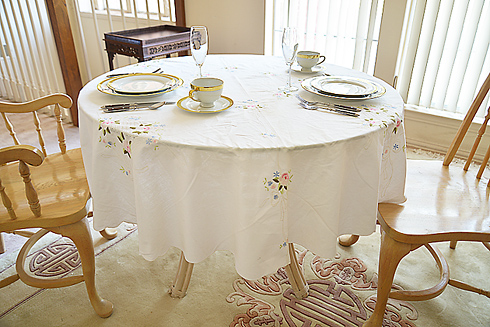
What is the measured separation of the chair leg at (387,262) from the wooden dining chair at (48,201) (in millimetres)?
1014

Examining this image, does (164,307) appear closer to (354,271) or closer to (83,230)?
(83,230)

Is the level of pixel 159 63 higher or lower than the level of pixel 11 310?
higher

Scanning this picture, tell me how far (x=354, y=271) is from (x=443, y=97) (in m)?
1.59

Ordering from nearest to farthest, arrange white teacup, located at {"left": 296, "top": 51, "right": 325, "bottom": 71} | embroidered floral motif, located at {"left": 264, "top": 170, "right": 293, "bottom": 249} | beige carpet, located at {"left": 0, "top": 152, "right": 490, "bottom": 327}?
embroidered floral motif, located at {"left": 264, "top": 170, "right": 293, "bottom": 249}
beige carpet, located at {"left": 0, "top": 152, "right": 490, "bottom": 327}
white teacup, located at {"left": 296, "top": 51, "right": 325, "bottom": 71}

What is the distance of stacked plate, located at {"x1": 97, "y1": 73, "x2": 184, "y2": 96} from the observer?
1313mm

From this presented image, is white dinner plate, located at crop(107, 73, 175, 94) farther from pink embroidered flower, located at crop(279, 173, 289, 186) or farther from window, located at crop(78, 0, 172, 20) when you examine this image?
window, located at crop(78, 0, 172, 20)

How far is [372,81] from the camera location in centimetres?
153

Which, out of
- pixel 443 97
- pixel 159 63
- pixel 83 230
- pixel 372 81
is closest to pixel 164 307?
pixel 83 230

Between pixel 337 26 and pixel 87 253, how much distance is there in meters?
2.25

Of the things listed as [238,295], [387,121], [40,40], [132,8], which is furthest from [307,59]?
[40,40]

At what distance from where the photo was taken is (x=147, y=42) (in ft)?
8.27

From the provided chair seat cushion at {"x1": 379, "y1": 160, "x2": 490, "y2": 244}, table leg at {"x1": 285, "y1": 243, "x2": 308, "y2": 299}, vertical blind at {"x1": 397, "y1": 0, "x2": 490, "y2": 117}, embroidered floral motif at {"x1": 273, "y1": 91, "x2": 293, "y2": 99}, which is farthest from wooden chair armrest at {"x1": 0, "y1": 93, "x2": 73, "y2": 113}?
vertical blind at {"x1": 397, "y1": 0, "x2": 490, "y2": 117}

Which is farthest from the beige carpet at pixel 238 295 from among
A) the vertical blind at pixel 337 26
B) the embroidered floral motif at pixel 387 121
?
the vertical blind at pixel 337 26

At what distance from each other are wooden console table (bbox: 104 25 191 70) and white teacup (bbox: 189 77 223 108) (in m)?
1.45
